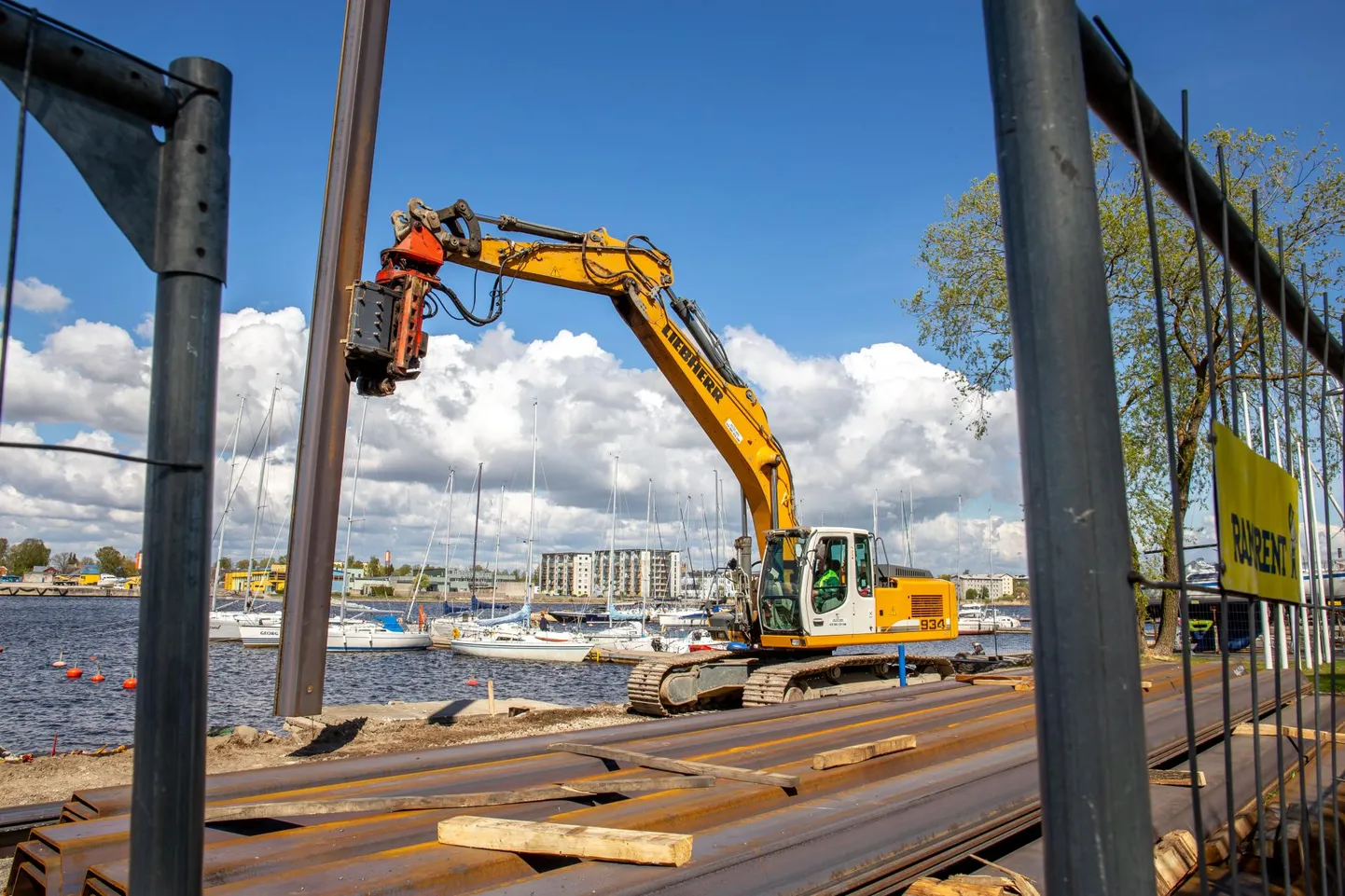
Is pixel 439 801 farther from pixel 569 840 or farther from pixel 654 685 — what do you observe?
pixel 654 685

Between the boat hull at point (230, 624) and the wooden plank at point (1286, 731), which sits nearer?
the wooden plank at point (1286, 731)

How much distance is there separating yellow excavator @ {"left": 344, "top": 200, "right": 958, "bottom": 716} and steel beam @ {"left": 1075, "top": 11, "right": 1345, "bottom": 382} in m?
10.7

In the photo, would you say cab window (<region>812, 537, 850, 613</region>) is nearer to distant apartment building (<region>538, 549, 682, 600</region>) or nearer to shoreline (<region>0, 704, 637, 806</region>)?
shoreline (<region>0, 704, 637, 806</region>)

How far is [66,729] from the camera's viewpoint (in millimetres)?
19969

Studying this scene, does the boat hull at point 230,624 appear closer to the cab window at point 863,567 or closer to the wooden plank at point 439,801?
the cab window at point 863,567

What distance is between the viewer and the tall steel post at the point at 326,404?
10.9 metres

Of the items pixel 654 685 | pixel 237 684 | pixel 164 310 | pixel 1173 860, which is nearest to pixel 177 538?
pixel 164 310

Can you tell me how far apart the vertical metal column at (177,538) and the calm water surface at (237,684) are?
12012 mm

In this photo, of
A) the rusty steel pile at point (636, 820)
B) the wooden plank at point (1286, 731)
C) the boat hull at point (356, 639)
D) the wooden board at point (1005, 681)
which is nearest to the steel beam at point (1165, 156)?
the rusty steel pile at point (636, 820)

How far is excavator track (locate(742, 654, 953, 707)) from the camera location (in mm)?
13648

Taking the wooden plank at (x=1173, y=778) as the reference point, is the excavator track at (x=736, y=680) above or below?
below

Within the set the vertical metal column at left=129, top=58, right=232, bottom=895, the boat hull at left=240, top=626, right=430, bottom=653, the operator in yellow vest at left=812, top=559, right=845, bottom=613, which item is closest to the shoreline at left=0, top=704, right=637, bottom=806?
the operator in yellow vest at left=812, top=559, right=845, bottom=613

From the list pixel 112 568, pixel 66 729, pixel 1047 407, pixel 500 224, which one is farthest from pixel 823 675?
pixel 112 568

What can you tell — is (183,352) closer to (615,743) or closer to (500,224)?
(615,743)
